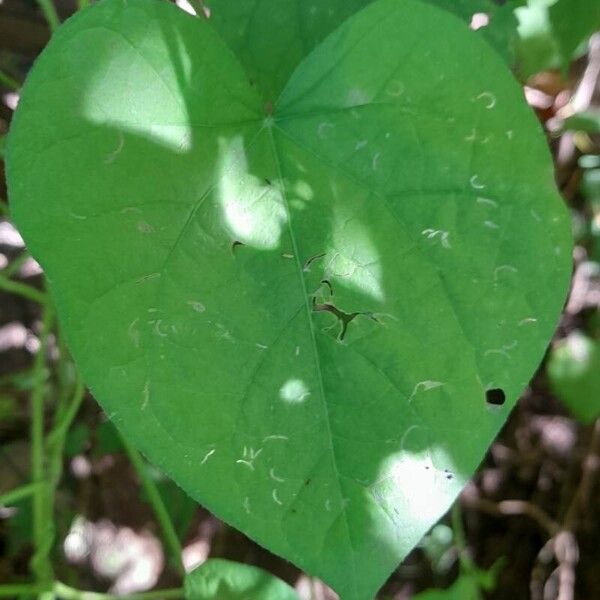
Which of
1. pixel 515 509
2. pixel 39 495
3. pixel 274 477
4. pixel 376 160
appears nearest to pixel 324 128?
pixel 376 160

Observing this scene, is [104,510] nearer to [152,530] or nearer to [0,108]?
[152,530]

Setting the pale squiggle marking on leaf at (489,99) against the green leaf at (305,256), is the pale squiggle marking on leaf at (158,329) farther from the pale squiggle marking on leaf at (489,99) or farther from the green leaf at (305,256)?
the pale squiggle marking on leaf at (489,99)

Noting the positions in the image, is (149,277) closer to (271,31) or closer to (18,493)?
(271,31)

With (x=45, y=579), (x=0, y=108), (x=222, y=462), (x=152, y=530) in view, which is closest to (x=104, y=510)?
(x=152, y=530)

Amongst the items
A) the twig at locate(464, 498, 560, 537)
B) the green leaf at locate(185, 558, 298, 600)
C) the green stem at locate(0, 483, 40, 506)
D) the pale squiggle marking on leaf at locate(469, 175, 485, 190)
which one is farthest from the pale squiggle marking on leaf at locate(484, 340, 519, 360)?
the twig at locate(464, 498, 560, 537)

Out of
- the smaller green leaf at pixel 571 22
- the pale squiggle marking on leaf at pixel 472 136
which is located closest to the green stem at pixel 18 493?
the pale squiggle marking on leaf at pixel 472 136
